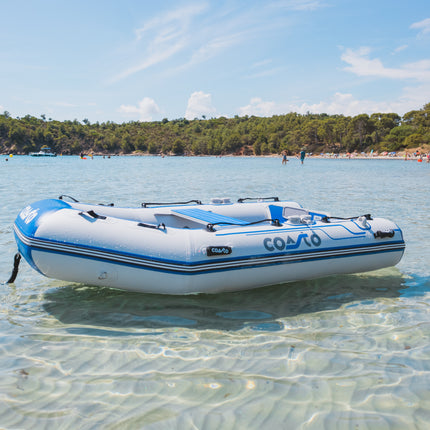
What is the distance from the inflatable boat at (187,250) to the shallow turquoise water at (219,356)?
0.24 meters

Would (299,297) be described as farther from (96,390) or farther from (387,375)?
(96,390)

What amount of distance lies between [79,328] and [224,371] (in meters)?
1.20

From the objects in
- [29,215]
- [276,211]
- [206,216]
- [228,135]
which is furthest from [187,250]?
[228,135]

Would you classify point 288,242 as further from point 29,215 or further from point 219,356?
point 29,215

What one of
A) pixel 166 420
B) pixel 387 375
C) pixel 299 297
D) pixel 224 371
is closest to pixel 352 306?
pixel 299 297

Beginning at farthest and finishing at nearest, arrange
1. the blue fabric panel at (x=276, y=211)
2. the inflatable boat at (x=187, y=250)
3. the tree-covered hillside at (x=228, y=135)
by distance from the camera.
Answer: the tree-covered hillside at (x=228, y=135), the blue fabric panel at (x=276, y=211), the inflatable boat at (x=187, y=250)

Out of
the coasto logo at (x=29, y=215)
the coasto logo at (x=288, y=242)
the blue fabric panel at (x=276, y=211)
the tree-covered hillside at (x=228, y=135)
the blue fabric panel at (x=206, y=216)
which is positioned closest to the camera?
the coasto logo at (x=29, y=215)

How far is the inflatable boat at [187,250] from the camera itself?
3105 millimetres

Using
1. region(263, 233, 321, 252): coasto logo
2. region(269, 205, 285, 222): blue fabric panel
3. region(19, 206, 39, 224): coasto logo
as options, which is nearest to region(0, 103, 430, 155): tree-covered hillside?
region(269, 205, 285, 222): blue fabric panel

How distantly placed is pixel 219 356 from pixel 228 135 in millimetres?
99976

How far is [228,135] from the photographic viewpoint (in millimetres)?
100188

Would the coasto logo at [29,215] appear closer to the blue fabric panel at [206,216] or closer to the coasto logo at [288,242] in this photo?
the blue fabric panel at [206,216]

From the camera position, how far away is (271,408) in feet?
6.79

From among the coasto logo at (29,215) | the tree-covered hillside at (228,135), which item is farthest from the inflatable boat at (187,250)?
the tree-covered hillside at (228,135)
